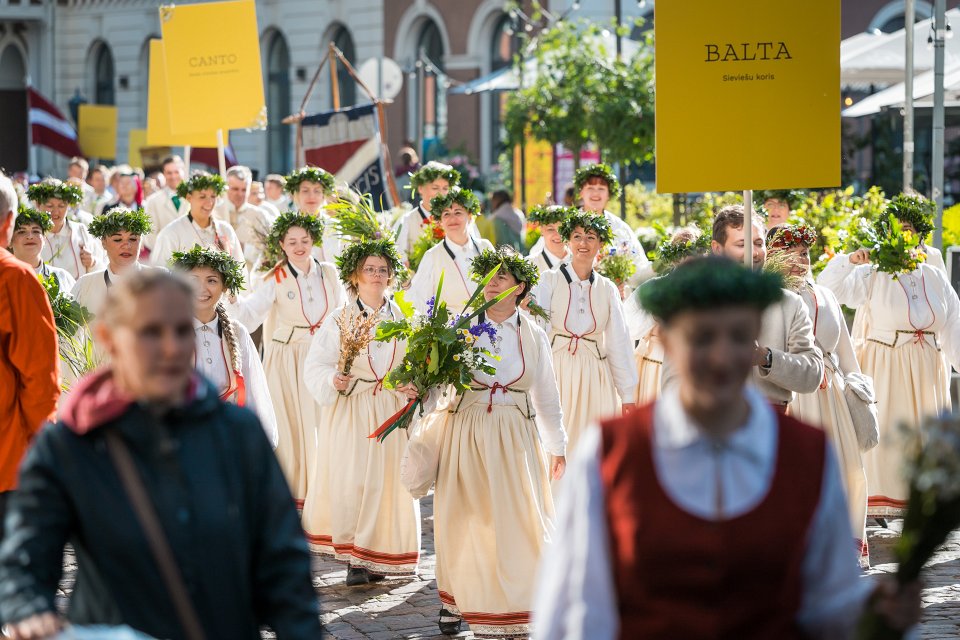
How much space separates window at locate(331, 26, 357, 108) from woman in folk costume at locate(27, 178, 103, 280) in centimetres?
2510

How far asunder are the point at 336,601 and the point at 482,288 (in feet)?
6.23

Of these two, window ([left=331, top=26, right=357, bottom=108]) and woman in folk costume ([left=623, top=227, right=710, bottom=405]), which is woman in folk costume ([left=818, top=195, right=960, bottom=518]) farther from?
window ([left=331, top=26, right=357, bottom=108])

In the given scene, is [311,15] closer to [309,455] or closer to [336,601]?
[309,455]

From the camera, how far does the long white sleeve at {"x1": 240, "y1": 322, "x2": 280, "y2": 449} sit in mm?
7352

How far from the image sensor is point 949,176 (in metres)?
22.7

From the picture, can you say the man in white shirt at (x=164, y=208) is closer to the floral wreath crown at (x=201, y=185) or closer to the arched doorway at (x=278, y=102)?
the floral wreath crown at (x=201, y=185)

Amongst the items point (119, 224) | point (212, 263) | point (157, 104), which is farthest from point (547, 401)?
point (157, 104)

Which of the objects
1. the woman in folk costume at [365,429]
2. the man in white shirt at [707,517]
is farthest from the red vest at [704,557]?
the woman in folk costume at [365,429]

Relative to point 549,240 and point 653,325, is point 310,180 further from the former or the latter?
point 653,325

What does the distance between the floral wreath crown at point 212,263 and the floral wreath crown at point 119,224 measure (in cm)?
135

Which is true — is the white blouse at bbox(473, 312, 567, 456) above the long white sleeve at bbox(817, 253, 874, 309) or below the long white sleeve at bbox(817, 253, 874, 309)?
below

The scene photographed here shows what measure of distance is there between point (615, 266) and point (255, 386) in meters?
4.18

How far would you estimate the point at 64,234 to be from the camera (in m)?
13.0

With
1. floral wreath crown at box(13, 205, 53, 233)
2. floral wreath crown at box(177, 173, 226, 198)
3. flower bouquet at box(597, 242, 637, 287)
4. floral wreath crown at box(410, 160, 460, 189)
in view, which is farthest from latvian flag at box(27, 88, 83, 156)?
flower bouquet at box(597, 242, 637, 287)
